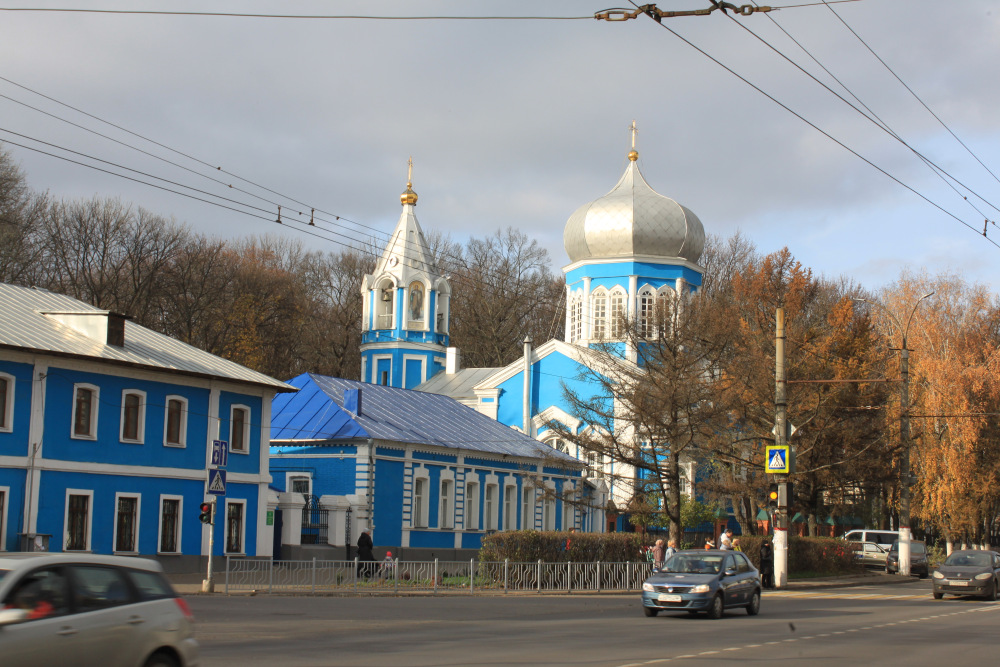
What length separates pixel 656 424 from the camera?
3247 centimetres

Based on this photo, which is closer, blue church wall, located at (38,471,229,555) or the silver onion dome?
blue church wall, located at (38,471,229,555)

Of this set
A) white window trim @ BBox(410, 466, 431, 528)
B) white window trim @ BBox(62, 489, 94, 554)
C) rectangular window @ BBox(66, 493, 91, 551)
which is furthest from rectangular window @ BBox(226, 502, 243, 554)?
white window trim @ BBox(410, 466, 431, 528)

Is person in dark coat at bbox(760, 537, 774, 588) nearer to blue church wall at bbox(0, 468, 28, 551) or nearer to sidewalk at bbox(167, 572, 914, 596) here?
sidewalk at bbox(167, 572, 914, 596)

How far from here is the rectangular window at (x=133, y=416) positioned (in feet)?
96.7

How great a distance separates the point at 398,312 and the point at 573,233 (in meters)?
9.94

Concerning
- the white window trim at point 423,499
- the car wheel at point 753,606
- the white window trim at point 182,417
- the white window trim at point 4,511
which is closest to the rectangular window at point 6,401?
the white window trim at point 4,511

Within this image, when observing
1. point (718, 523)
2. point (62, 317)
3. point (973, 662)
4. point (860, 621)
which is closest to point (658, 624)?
point (860, 621)

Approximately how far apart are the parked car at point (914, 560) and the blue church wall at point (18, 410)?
3060 centimetres

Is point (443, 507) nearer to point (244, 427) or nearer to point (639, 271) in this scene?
point (244, 427)

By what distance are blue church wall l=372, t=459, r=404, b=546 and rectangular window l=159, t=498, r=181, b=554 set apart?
7.84 metres

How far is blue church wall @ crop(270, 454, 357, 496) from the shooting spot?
3709 centimetres

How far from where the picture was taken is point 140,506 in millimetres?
29641

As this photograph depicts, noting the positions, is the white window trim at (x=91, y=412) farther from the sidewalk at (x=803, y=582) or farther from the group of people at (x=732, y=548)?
the group of people at (x=732, y=548)

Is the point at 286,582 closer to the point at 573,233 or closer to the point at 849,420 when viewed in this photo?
the point at 849,420
